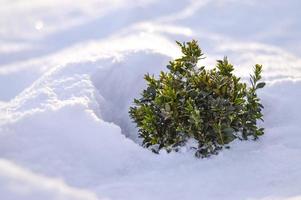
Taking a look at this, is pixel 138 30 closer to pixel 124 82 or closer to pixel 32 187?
pixel 124 82

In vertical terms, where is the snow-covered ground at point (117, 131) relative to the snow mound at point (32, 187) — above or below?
above

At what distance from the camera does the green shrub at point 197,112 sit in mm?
5188

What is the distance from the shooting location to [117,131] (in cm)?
534

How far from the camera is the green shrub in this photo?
5.19 m

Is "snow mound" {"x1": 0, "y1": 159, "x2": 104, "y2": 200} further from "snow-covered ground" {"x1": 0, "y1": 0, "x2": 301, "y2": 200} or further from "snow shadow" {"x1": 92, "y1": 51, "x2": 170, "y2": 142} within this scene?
"snow shadow" {"x1": 92, "y1": 51, "x2": 170, "y2": 142}

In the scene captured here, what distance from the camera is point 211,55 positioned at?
10.4 metres

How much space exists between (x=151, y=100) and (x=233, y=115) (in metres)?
0.89

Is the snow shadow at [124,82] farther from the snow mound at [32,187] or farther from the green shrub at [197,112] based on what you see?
the snow mound at [32,187]

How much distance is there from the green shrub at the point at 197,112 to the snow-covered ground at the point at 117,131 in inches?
6.4

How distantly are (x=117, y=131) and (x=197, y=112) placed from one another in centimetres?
86

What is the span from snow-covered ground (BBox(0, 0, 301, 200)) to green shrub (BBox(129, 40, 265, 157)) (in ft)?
0.53

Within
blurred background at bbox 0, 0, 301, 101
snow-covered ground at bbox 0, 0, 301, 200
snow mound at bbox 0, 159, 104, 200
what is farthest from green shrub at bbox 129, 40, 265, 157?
blurred background at bbox 0, 0, 301, 101

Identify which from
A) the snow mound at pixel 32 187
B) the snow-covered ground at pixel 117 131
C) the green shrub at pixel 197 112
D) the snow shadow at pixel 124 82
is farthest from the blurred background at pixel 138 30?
the snow mound at pixel 32 187

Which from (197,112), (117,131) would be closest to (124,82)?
(117,131)
